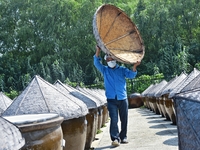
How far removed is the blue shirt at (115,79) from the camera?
6.59m

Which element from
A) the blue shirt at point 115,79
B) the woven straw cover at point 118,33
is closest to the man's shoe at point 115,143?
the blue shirt at point 115,79

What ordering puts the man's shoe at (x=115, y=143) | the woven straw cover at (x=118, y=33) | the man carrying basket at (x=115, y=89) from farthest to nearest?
the woven straw cover at (x=118, y=33) < the man carrying basket at (x=115, y=89) < the man's shoe at (x=115, y=143)

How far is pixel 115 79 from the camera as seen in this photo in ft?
21.8

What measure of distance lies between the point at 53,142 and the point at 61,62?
3044 cm

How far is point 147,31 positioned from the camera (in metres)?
34.6

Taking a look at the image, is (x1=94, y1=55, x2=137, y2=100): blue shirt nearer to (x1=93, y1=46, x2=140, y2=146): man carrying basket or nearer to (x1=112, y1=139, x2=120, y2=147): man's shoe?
(x1=93, y1=46, x2=140, y2=146): man carrying basket

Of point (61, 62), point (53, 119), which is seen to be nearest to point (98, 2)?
point (61, 62)

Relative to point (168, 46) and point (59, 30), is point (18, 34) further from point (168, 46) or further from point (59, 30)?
point (168, 46)

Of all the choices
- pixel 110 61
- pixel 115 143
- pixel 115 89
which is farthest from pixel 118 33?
pixel 115 143

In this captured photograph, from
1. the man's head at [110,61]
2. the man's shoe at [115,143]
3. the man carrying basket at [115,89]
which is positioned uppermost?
the man's head at [110,61]

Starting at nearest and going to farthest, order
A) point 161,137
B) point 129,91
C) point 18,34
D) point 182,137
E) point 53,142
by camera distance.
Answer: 1. point 182,137
2. point 53,142
3. point 161,137
4. point 129,91
5. point 18,34

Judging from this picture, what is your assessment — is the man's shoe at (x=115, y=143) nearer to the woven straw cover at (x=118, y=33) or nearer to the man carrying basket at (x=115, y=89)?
the man carrying basket at (x=115, y=89)

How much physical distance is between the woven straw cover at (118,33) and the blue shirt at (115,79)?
0.38 metres

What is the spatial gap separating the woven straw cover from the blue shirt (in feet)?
1.25
